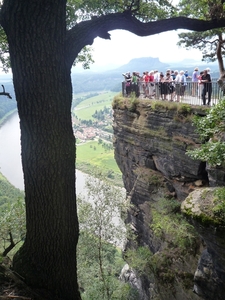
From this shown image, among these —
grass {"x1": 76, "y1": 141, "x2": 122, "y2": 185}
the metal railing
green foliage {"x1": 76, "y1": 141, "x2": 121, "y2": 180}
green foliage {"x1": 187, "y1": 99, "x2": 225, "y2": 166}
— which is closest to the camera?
green foliage {"x1": 187, "y1": 99, "x2": 225, "y2": 166}

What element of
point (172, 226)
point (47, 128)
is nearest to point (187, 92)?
point (172, 226)

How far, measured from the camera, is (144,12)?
6707 mm

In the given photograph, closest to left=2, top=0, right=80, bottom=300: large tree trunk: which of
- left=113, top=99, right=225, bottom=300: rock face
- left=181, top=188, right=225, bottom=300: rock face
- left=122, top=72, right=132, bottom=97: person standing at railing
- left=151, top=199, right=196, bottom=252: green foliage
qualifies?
left=181, top=188, right=225, bottom=300: rock face

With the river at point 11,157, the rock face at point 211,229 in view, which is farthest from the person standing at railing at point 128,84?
the river at point 11,157

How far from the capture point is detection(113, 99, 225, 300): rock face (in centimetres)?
1048

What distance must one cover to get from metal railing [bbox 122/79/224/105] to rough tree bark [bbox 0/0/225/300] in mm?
5605

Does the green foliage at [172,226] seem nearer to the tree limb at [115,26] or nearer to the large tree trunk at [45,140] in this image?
the large tree trunk at [45,140]

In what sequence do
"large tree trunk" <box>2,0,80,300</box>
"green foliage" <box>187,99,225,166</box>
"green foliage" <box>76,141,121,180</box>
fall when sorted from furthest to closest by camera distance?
"green foliage" <box>76,141,121,180</box> < "green foliage" <box>187,99,225,166</box> < "large tree trunk" <box>2,0,80,300</box>

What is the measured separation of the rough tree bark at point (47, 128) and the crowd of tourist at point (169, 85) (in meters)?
7.34

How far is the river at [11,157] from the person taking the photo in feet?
199

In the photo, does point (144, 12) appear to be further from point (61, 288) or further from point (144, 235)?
point (144, 235)

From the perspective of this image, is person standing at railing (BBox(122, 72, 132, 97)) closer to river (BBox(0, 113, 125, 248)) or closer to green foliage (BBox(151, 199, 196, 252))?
green foliage (BBox(151, 199, 196, 252))

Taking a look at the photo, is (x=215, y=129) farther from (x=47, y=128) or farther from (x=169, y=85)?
(x=169, y=85)

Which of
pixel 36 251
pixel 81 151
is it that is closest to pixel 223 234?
pixel 36 251
